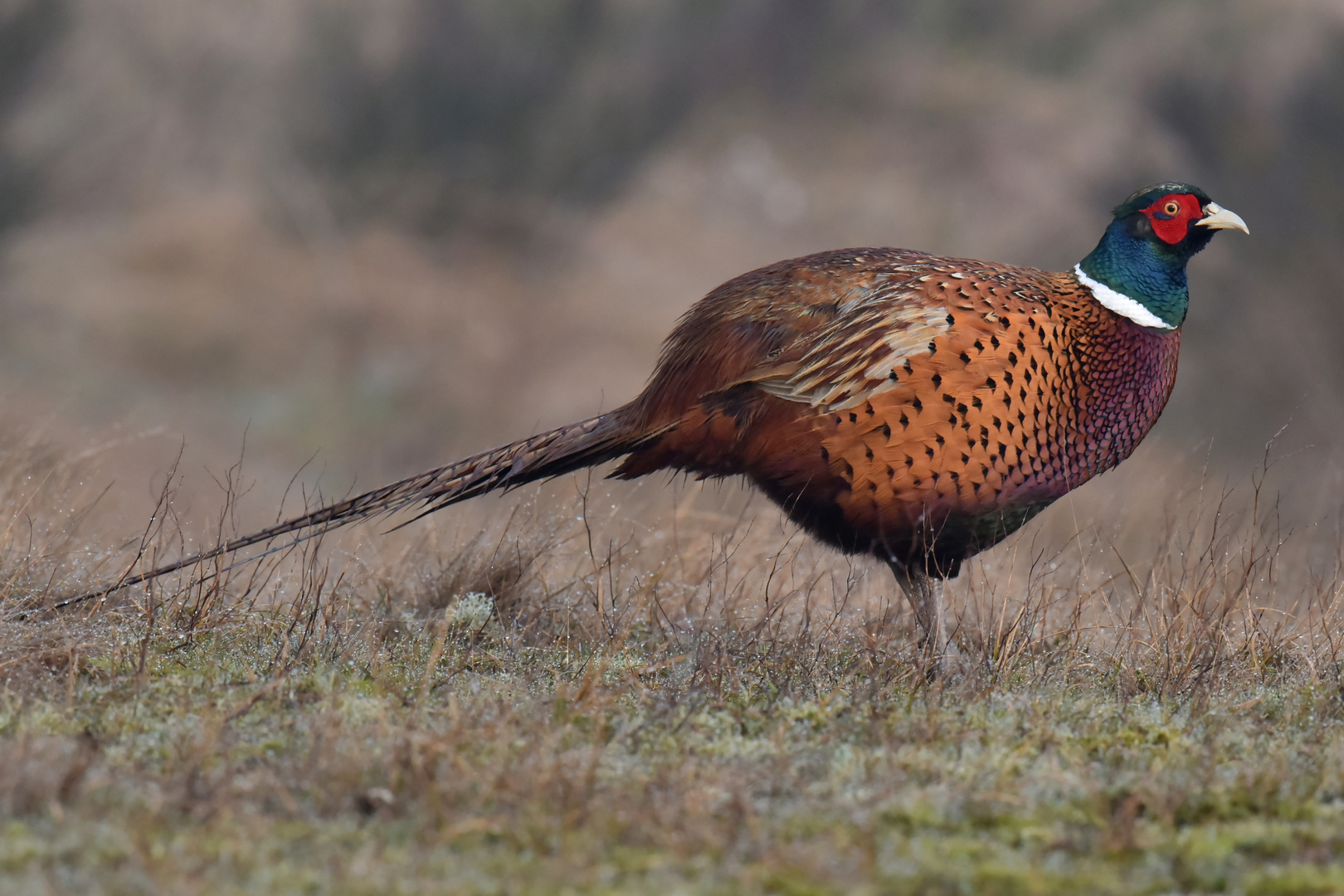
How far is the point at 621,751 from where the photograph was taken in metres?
3.15

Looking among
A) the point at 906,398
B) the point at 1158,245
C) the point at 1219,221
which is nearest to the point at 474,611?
the point at 906,398

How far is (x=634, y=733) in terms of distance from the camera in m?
3.27

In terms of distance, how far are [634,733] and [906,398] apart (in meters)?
1.48

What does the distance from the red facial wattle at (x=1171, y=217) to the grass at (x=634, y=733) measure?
3.55 feet

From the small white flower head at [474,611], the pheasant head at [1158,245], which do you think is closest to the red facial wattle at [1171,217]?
the pheasant head at [1158,245]

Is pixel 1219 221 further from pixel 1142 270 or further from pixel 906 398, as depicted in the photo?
pixel 906 398

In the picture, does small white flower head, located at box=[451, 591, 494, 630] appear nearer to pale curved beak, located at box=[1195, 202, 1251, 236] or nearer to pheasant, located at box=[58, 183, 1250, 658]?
pheasant, located at box=[58, 183, 1250, 658]

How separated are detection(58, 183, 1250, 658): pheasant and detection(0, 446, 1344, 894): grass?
35 cm

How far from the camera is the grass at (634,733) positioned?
250cm

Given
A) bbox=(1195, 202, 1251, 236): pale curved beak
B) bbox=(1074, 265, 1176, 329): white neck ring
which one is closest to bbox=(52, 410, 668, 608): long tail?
bbox=(1074, 265, 1176, 329): white neck ring

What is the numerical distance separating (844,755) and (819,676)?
2.54 feet

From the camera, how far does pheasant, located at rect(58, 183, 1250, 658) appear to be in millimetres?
4109

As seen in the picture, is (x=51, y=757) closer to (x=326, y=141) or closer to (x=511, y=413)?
(x=511, y=413)

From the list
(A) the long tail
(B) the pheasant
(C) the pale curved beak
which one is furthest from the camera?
(C) the pale curved beak
